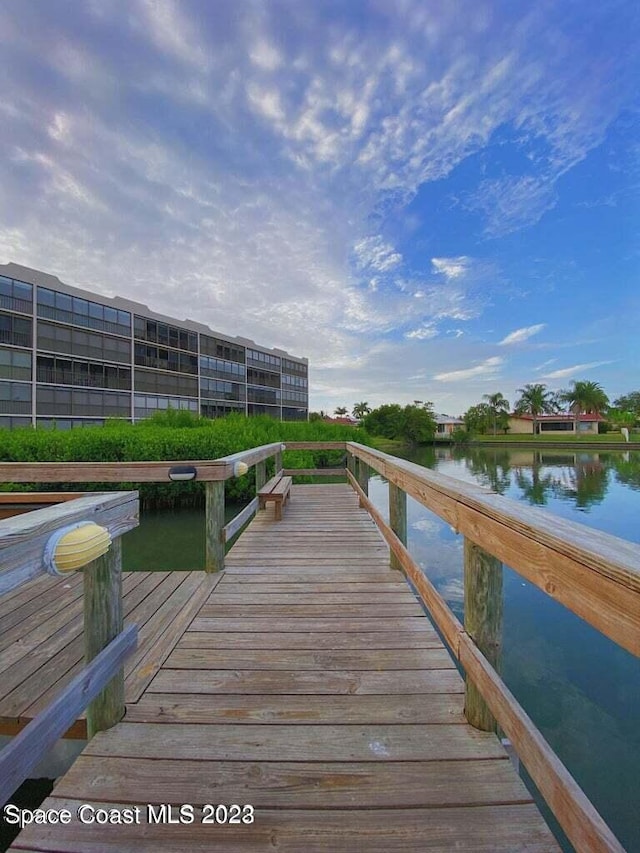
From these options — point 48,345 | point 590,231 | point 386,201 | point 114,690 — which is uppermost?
point 590,231

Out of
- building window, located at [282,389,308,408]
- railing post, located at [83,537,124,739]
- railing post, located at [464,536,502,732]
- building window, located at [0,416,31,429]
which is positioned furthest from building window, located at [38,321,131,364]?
railing post, located at [464,536,502,732]

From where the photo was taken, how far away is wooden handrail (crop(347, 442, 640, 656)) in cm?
63

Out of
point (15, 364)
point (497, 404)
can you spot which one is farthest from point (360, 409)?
point (15, 364)

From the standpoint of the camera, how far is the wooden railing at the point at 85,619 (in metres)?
0.88

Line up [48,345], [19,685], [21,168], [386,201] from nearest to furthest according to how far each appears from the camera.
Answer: [19,685]
[21,168]
[386,201]
[48,345]

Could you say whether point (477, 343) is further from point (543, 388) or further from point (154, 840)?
point (154, 840)

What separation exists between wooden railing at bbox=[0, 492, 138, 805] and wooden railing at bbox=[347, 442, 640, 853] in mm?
1211

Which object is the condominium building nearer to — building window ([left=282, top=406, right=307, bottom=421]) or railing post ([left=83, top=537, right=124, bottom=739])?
building window ([left=282, top=406, right=307, bottom=421])

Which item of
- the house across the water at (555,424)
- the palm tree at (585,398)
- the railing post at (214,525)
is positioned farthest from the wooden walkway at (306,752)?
the palm tree at (585,398)

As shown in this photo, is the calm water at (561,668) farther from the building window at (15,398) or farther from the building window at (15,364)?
the building window at (15,364)

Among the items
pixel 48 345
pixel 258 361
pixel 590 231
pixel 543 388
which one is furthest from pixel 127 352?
pixel 543 388

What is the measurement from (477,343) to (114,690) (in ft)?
122

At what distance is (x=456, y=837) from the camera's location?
3.46ft

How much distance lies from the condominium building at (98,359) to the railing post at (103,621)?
19.0 meters
